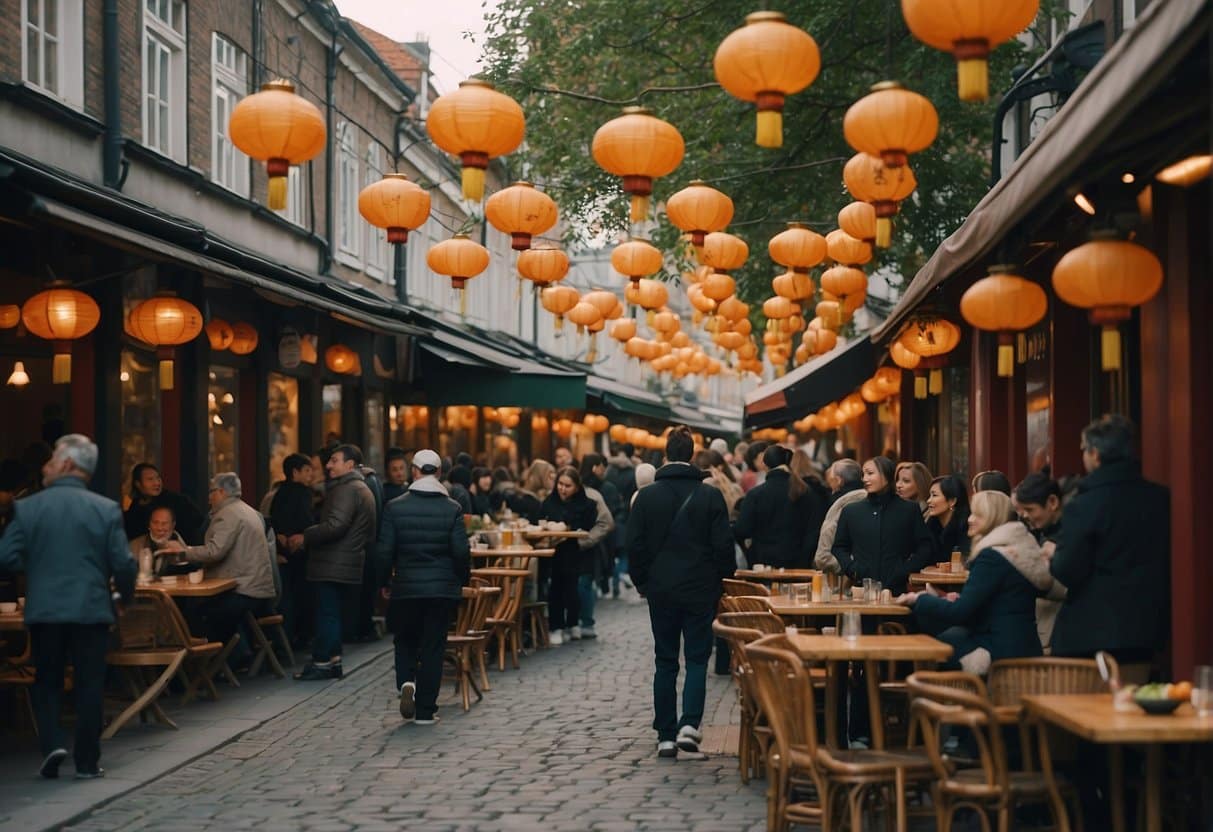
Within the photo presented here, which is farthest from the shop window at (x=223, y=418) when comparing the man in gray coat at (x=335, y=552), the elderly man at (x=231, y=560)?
the elderly man at (x=231, y=560)

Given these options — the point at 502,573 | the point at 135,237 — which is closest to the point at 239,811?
the point at 135,237

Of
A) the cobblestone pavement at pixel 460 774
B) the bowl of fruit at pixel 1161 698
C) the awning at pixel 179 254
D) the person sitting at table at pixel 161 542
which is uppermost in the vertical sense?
the awning at pixel 179 254

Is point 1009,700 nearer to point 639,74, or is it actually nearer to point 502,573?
point 502,573

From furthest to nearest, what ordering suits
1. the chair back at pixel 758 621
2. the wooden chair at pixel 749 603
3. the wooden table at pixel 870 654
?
the wooden chair at pixel 749 603 → the chair back at pixel 758 621 → the wooden table at pixel 870 654

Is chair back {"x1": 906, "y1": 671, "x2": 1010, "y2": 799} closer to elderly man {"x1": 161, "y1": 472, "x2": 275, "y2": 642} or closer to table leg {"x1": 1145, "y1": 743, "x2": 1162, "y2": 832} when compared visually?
table leg {"x1": 1145, "y1": 743, "x2": 1162, "y2": 832}

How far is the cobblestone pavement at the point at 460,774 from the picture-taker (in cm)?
882

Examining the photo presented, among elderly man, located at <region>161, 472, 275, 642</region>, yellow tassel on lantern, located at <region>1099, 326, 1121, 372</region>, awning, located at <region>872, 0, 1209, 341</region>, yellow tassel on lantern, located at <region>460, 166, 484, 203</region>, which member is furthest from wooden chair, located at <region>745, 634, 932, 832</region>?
elderly man, located at <region>161, 472, 275, 642</region>

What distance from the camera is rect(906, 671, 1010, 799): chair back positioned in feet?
22.4

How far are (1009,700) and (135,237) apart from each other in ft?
20.0

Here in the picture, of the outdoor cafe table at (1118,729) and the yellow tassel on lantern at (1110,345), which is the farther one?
the yellow tassel on lantern at (1110,345)

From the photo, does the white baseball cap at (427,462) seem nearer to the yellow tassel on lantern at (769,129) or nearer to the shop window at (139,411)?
the shop window at (139,411)

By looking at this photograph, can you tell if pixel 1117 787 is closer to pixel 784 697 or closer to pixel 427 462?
pixel 784 697

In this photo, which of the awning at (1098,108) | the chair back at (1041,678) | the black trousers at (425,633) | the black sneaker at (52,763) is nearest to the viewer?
the awning at (1098,108)

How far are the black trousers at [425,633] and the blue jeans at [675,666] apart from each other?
189 centimetres
